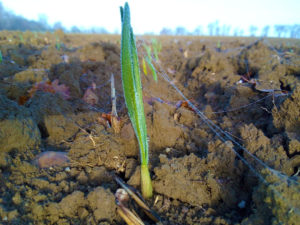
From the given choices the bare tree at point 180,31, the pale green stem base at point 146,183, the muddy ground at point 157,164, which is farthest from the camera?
the bare tree at point 180,31

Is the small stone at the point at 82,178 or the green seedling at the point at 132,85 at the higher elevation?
the green seedling at the point at 132,85

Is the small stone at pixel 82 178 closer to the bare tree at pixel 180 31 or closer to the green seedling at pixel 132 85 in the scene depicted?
the green seedling at pixel 132 85

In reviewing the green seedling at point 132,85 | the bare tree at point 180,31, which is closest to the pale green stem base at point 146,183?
the green seedling at point 132,85

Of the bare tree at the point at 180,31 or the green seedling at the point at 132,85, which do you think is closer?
the green seedling at the point at 132,85

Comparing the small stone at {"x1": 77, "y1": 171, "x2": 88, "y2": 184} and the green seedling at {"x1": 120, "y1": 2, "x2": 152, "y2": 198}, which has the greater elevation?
the green seedling at {"x1": 120, "y1": 2, "x2": 152, "y2": 198}

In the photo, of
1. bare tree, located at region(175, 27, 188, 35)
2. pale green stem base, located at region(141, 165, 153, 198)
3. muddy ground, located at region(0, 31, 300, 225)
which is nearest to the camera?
muddy ground, located at region(0, 31, 300, 225)

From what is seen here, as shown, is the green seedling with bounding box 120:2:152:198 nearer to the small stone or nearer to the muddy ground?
the muddy ground

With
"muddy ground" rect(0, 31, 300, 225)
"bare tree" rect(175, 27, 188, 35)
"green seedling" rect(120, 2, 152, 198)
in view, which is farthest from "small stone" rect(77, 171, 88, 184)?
"bare tree" rect(175, 27, 188, 35)

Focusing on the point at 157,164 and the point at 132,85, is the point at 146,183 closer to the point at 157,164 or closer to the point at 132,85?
the point at 157,164

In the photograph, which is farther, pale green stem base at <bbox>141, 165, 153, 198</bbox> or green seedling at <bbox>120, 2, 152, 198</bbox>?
pale green stem base at <bbox>141, 165, 153, 198</bbox>
